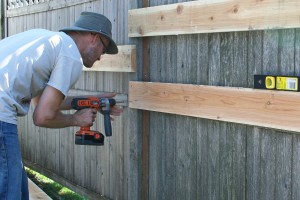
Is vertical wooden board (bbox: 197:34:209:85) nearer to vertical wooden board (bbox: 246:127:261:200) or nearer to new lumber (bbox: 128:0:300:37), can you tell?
new lumber (bbox: 128:0:300:37)

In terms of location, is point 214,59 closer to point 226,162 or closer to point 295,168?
point 226,162

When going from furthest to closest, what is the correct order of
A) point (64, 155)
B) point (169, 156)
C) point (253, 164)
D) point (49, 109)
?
point (64, 155) → point (169, 156) → point (253, 164) → point (49, 109)

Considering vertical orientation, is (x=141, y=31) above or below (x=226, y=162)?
above

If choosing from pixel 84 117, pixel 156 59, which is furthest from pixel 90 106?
pixel 156 59

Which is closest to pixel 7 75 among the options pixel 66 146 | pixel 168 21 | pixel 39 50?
pixel 39 50

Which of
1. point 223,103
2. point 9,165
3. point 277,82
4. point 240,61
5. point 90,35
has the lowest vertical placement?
point 9,165

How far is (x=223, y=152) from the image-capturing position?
3.64 m

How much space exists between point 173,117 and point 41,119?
1.42 meters

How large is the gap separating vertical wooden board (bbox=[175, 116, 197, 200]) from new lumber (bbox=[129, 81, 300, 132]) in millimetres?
144

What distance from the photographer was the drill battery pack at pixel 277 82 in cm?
297

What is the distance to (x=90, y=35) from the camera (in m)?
3.48

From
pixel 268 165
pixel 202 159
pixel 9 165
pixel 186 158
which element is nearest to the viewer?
pixel 9 165

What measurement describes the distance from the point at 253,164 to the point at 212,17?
3.54 feet

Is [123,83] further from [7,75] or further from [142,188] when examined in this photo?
[7,75]
